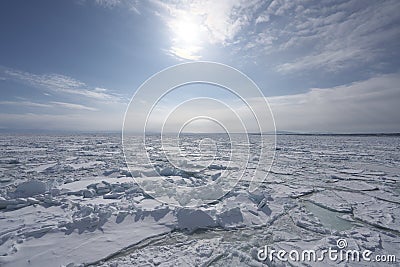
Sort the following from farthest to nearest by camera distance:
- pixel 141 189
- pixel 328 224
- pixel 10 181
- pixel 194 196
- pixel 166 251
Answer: pixel 10 181 → pixel 141 189 → pixel 194 196 → pixel 328 224 → pixel 166 251

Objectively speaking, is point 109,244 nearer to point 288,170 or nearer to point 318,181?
point 318,181

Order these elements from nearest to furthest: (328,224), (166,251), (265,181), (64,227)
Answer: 1. (166,251)
2. (64,227)
3. (328,224)
4. (265,181)

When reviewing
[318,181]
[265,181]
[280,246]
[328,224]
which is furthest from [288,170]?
[280,246]

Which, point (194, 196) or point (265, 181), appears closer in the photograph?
point (194, 196)

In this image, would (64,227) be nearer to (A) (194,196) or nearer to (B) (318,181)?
(A) (194,196)

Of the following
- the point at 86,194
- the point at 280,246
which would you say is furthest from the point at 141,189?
the point at 280,246

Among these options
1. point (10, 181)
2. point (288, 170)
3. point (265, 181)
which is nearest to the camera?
point (10, 181)

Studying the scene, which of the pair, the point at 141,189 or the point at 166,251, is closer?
the point at 166,251

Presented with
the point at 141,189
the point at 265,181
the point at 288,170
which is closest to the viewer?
the point at 141,189

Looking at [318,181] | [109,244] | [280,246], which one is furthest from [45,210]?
[318,181]
